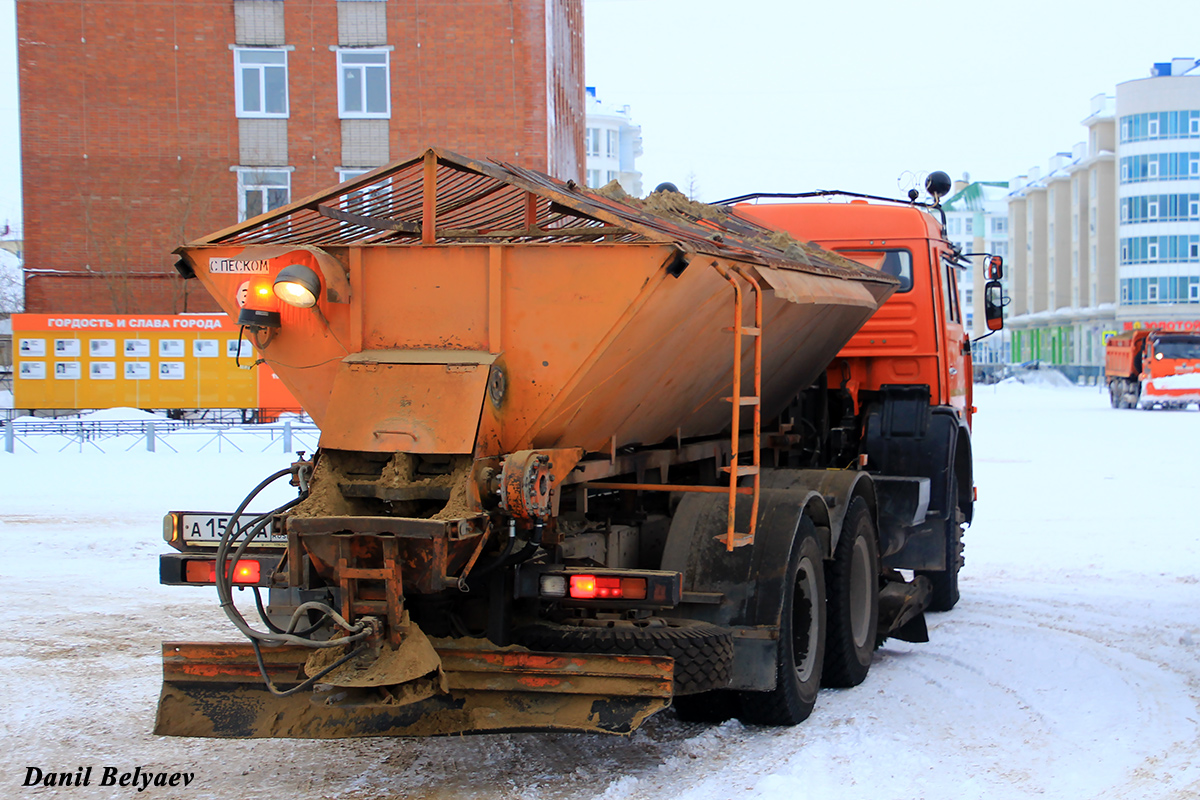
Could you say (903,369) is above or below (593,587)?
above

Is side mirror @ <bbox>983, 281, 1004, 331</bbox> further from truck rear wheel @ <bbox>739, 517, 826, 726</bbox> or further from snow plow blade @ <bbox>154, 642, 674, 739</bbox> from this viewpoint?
snow plow blade @ <bbox>154, 642, 674, 739</bbox>

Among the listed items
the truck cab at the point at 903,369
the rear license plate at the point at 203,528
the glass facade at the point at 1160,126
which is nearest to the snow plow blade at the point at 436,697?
the rear license plate at the point at 203,528

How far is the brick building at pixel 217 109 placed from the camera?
99.3ft

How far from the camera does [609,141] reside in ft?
378

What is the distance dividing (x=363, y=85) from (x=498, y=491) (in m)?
28.3

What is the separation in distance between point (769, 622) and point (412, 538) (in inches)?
71.3

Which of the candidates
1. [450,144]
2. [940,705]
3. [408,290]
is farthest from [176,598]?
[450,144]

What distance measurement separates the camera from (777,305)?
6.07 meters

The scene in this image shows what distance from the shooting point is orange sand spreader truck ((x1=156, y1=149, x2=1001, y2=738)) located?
15.8 feet

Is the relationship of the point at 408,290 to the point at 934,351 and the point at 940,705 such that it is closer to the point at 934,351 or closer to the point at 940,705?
the point at 940,705

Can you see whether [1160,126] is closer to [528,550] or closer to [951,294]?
[951,294]

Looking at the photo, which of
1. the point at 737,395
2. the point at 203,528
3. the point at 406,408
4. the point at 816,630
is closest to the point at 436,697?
the point at 406,408

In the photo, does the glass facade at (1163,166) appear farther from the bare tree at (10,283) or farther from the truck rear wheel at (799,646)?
the truck rear wheel at (799,646)

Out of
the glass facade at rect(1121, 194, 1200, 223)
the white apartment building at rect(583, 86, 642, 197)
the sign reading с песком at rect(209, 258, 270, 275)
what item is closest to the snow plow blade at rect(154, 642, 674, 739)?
the sign reading с песком at rect(209, 258, 270, 275)
